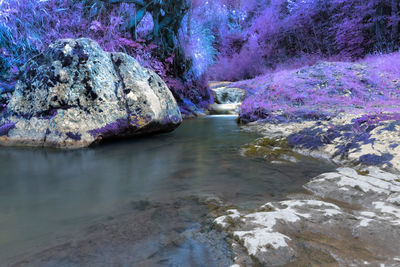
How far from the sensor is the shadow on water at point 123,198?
1513 millimetres

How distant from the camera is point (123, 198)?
2.35m

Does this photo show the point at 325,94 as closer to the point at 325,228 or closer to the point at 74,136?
the point at 74,136

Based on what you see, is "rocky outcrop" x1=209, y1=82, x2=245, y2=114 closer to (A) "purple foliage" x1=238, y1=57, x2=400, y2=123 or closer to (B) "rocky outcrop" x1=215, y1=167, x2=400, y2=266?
(A) "purple foliage" x1=238, y1=57, x2=400, y2=123

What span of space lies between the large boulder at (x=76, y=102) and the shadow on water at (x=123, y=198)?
1.32 ft

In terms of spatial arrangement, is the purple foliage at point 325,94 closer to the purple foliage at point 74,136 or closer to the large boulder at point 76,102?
the large boulder at point 76,102

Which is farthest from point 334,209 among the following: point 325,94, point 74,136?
point 325,94

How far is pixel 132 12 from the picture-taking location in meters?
9.27

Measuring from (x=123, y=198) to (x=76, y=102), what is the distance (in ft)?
9.93

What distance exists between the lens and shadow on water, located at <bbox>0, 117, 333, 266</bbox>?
4.96 feet

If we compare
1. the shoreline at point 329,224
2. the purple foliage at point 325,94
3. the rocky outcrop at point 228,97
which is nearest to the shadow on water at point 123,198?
the shoreline at point 329,224

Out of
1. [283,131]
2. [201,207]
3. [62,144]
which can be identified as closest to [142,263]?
[201,207]

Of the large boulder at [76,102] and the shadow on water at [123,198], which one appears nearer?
the shadow on water at [123,198]

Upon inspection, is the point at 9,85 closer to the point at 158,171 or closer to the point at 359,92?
the point at 158,171

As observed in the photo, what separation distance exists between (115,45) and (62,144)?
505cm
